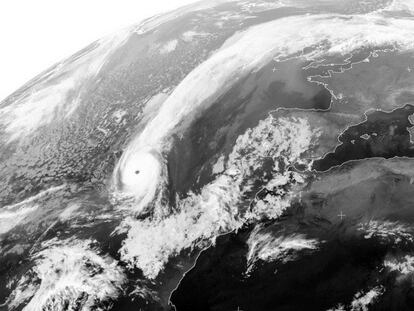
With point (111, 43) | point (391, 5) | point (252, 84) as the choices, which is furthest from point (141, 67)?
point (391, 5)

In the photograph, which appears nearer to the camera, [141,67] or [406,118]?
[406,118]

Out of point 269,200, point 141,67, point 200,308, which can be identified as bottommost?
point 200,308

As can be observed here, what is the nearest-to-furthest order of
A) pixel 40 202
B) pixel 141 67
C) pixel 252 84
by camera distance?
pixel 40 202 < pixel 252 84 < pixel 141 67

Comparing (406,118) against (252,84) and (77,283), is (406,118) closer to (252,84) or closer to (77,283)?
(252,84)

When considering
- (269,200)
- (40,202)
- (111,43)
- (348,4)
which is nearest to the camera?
(269,200)

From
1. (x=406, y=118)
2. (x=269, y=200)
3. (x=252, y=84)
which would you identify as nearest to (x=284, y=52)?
(x=252, y=84)

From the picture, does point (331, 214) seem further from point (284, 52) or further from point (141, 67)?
point (141, 67)

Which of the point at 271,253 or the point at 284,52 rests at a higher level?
the point at 284,52
